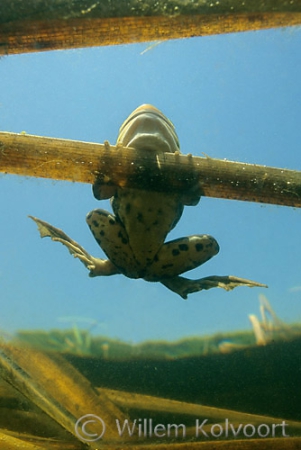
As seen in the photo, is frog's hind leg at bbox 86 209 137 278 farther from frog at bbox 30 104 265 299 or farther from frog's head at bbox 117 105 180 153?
frog's head at bbox 117 105 180 153

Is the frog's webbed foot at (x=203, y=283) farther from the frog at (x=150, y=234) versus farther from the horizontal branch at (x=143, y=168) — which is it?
the horizontal branch at (x=143, y=168)

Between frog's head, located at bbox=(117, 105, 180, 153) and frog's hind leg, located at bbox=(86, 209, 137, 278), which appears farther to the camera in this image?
frog's hind leg, located at bbox=(86, 209, 137, 278)

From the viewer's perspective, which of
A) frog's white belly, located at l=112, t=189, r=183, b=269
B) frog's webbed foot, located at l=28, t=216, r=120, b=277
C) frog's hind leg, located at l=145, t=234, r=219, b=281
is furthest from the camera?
frog's webbed foot, located at l=28, t=216, r=120, b=277

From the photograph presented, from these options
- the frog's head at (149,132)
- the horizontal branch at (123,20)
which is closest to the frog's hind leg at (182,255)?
the frog's head at (149,132)

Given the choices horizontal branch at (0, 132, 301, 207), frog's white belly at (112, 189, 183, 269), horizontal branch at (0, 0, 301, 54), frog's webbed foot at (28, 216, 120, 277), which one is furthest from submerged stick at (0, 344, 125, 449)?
horizontal branch at (0, 0, 301, 54)

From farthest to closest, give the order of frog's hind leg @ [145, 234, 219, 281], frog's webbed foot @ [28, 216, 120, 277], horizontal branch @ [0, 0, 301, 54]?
frog's webbed foot @ [28, 216, 120, 277] < frog's hind leg @ [145, 234, 219, 281] < horizontal branch @ [0, 0, 301, 54]

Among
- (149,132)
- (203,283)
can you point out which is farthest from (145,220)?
(203,283)

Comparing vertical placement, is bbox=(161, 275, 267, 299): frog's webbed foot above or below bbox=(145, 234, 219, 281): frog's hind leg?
below

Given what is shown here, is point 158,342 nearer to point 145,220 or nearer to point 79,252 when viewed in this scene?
point 79,252
